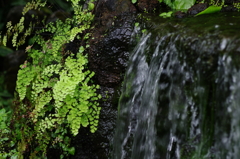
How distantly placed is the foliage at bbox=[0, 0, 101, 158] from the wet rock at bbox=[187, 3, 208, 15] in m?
1.21

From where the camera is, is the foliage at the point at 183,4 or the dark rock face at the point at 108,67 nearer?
the dark rock face at the point at 108,67

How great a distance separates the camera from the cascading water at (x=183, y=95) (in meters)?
1.86

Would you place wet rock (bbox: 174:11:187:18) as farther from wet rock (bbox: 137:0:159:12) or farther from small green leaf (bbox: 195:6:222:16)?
wet rock (bbox: 137:0:159:12)

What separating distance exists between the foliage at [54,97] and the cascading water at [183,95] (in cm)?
49

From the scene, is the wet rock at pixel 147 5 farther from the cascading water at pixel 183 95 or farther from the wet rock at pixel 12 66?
the wet rock at pixel 12 66

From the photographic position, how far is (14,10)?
6.40 meters

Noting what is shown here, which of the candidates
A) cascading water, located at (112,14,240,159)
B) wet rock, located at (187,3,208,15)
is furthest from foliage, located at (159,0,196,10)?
cascading water, located at (112,14,240,159)

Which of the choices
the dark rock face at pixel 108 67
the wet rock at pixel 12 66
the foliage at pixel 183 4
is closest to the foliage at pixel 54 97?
the dark rock face at pixel 108 67

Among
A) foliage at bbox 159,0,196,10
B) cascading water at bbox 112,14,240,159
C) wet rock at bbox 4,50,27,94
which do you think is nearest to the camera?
cascading water at bbox 112,14,240,159

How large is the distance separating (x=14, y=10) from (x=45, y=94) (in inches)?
160

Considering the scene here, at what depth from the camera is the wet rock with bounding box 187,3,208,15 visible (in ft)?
9.73

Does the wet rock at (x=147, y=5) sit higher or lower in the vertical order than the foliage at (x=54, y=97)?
higher

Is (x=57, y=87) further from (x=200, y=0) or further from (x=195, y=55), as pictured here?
(x=200, y=0)

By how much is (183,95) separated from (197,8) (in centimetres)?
128
